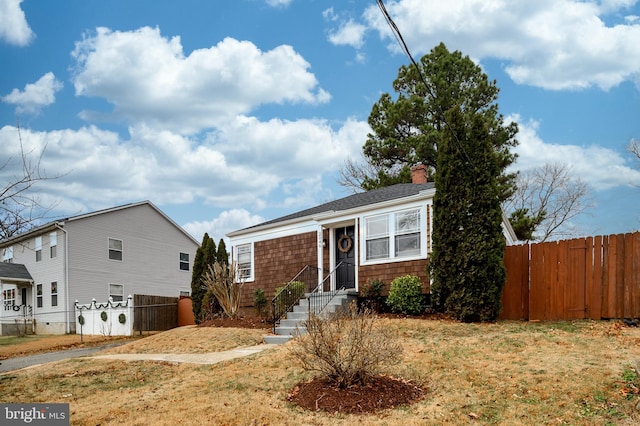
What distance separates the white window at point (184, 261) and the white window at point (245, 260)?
41.1ft

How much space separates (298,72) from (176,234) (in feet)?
65.6

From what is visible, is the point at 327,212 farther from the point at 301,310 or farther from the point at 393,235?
the point at 301,310

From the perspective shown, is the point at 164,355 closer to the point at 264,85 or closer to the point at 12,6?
the point at 264,85

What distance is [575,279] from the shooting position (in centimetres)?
1293

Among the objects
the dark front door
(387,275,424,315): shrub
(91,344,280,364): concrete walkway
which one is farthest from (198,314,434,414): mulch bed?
the dark front door

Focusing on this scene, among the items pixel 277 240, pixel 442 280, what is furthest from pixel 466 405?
pixel 277 240

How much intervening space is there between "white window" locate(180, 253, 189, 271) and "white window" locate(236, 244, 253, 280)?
12520 mm

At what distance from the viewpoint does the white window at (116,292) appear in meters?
27.8

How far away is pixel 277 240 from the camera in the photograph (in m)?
18.9

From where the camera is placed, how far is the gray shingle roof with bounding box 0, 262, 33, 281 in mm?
27281

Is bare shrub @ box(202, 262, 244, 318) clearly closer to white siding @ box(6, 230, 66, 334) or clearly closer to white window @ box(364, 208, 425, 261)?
white window @ box(364, 208, 425, 261)

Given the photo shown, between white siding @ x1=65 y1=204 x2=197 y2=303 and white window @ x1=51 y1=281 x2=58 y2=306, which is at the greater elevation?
white siding @ x1=65 y1=204 x2=197 y2=303

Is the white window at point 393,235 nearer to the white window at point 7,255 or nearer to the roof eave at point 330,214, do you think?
the roof eave at point 330,214

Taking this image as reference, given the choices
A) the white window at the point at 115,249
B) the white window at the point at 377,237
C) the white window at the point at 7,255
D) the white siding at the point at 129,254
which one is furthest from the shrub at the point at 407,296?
the white window at the point at 7,255
